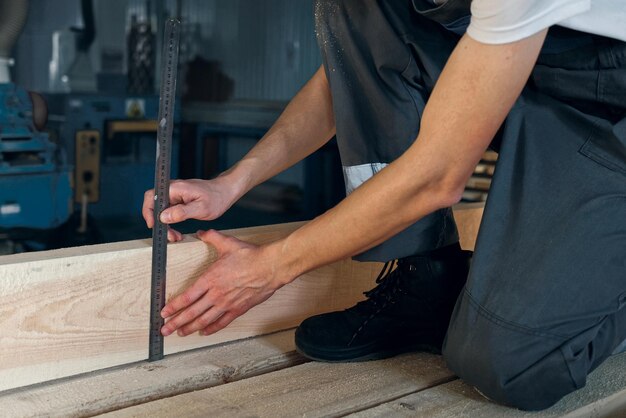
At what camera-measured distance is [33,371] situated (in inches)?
48.8

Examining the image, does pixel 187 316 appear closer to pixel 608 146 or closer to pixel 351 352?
pixel 351 352

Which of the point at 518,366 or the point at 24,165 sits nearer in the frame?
the point at 518,366

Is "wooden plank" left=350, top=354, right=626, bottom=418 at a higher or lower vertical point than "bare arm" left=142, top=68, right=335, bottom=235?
lower

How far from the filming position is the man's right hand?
135 cm

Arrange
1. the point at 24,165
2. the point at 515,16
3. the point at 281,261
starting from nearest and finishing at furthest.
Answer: the point at 515,16
the point at 281,261
the point at 24,165

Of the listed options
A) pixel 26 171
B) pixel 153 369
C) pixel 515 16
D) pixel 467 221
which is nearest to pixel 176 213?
pixel 153 369

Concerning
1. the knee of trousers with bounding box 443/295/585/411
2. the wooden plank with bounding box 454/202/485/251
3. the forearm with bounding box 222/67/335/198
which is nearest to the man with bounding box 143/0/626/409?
the knee of trousers with bounding box 443/295/585/411

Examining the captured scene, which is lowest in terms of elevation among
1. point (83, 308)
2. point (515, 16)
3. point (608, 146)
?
point (83, 308)

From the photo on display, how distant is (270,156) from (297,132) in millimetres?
85

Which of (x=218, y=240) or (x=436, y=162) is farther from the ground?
(x=436, y=162)

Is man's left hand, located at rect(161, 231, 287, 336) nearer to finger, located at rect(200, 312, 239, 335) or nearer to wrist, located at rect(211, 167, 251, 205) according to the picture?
finger, located at rect(200, 312, 239, 335)

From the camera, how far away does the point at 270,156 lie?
→ 1.57 meters

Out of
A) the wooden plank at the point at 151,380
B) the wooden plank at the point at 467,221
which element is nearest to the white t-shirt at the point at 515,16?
the wooden plank at the point at 151,380

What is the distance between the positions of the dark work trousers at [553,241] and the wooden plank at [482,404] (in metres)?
0.02
